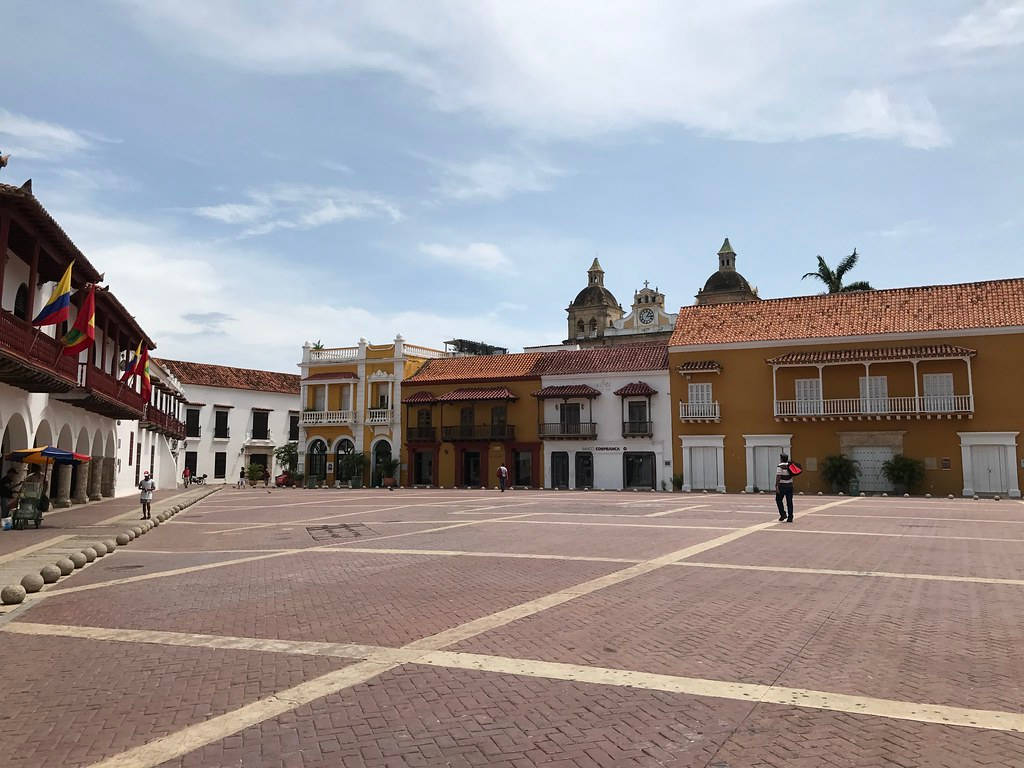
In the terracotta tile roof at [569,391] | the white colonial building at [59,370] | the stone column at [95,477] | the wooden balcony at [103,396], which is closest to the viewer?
the white colonial building at [59,370]

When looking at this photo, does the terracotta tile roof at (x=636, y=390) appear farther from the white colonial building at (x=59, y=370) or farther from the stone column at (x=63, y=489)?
the stone column at (x=63, y=489)

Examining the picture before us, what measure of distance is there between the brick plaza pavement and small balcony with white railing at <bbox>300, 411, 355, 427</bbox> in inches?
1547

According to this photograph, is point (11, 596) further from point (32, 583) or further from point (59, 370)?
point (59, 370)

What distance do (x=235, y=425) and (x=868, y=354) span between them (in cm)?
4447

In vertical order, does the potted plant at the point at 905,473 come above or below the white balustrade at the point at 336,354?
below

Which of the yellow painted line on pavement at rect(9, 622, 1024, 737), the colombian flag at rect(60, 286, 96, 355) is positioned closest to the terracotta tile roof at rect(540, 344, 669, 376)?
the colombian flag at rect(60, 286, 96, 355)

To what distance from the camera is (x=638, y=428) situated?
43.1 m

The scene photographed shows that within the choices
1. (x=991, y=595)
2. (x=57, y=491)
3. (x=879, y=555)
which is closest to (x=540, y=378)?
(x=57, y=491)

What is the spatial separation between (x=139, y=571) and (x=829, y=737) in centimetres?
1102

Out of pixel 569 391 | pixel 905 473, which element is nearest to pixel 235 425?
pixel 569 391

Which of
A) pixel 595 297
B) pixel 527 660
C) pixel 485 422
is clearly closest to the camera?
pixel 527 660

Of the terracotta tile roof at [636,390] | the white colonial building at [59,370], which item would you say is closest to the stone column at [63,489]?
the white colonial building at [59,370]

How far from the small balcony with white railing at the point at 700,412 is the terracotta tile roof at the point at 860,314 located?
3.29 metres

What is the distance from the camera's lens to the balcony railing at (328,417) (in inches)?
2063
